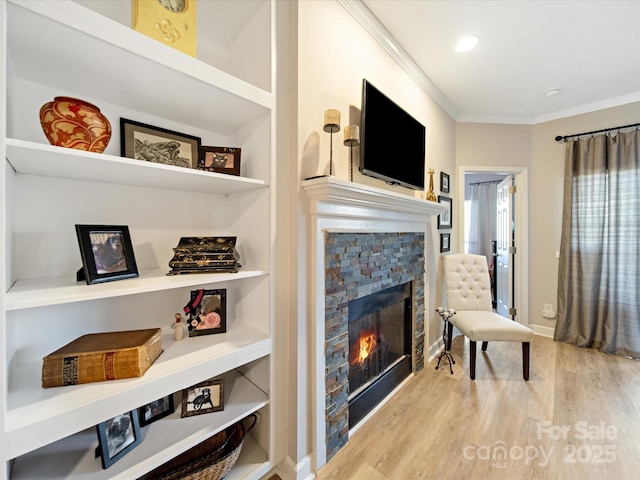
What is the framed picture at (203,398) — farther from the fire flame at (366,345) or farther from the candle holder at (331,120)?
the candle holder at (331,120)

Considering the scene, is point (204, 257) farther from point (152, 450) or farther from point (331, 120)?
point (331, 120)

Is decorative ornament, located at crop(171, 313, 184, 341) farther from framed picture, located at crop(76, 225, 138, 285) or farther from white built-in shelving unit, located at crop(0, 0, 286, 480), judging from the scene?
framed picture, located at crop(76, 225, 138, 285)

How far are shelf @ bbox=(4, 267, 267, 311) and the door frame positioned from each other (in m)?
3.08

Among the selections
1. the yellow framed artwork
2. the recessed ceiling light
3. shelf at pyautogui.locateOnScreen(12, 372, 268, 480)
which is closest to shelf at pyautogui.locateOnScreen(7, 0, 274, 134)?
the yellow framed artwork

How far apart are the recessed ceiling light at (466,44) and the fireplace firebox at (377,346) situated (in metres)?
1.95

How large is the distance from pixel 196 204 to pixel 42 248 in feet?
2.05

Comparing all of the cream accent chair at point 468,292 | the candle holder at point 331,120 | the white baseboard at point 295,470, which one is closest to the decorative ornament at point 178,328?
the white baseboard at point 295,470

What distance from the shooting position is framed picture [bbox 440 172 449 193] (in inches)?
114

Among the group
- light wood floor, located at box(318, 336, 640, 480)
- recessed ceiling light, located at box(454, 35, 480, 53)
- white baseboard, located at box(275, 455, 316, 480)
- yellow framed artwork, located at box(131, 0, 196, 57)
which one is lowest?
light wood floor, located at box(318, 336, 640, 480)

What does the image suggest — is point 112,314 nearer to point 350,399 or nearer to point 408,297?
point 350,399

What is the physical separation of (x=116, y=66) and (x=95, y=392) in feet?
3.67

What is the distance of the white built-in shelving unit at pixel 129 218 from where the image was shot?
2.58ft

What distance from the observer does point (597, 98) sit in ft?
9.33

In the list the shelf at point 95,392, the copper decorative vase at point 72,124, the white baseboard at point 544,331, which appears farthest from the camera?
the white baseboard at point 544,331
